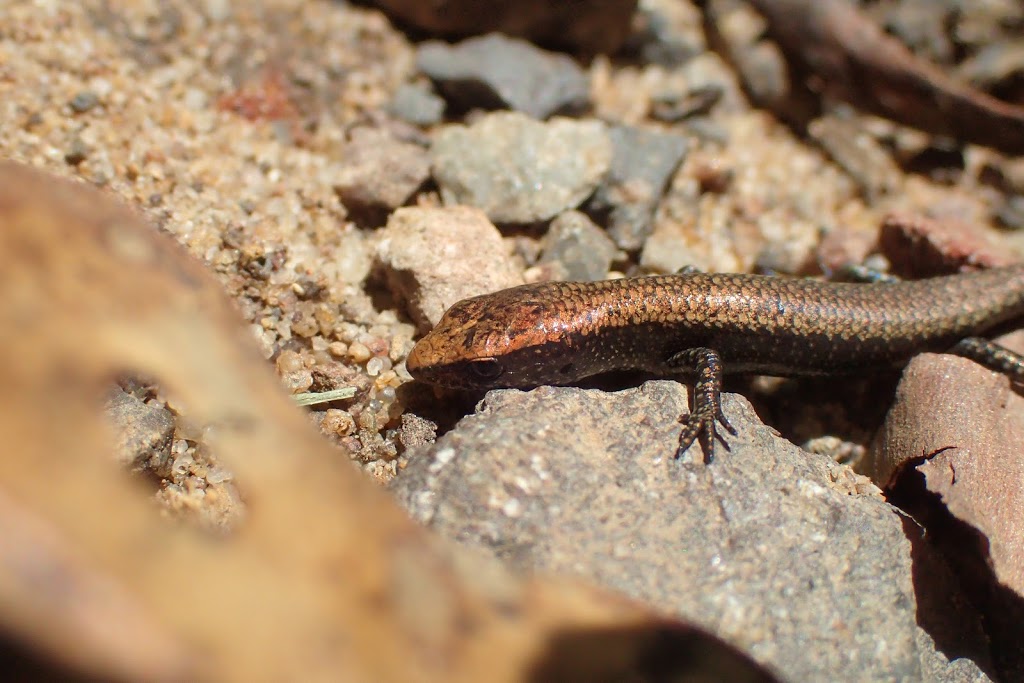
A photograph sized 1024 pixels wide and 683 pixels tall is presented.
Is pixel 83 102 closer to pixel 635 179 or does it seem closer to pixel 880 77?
pixel 635 179

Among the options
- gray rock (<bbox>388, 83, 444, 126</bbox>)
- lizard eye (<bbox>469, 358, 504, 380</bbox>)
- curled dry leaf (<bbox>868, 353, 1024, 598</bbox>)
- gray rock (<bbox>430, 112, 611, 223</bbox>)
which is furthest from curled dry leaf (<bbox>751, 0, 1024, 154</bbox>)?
lizard eye (<bbox>469, 358, 504, 380</bbox>)

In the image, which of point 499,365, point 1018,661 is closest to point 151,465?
point 499,365

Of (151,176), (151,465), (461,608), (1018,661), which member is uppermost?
(461,608)

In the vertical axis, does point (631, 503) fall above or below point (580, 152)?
below

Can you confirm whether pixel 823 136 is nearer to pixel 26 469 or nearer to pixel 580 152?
pixel 580 152

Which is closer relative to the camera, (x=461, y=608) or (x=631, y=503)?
(x=461, y=608)

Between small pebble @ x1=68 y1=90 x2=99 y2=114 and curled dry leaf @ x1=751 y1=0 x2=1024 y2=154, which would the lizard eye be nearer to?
small pebble @ x1=68 y1=90 x2=99 y2=114

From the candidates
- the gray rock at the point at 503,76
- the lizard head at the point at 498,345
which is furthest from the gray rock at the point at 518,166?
the lizard head at the point at 498,345
